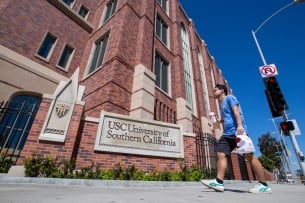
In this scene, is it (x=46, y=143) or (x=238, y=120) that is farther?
(x=46, y=143)

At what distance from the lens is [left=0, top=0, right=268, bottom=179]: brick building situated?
17.6 ft

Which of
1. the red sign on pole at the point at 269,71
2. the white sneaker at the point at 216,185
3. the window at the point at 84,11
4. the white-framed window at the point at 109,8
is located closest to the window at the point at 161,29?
the white-framed window at the point at 109,8

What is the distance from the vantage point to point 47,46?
1116 centimetres

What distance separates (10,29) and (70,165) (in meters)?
8.80

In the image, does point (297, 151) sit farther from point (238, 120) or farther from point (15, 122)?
point (15, 122)

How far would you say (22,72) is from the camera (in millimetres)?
9039

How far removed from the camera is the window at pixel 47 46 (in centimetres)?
1074

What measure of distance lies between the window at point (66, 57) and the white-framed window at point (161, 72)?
590cm

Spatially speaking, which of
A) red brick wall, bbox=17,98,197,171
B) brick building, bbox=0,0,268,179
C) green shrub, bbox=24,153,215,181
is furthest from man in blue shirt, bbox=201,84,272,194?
brick building, bbox=0,0,268,179

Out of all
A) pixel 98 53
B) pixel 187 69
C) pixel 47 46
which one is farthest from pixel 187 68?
pixel 47 46

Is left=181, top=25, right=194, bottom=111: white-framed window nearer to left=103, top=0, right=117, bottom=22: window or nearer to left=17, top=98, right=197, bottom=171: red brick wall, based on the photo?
left=103, top=0, right=117, bottom=22: window

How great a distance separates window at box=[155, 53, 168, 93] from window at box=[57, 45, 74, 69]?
5.92 m

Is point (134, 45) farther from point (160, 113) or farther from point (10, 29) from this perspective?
point (10, 29)

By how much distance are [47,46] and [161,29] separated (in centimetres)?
830
